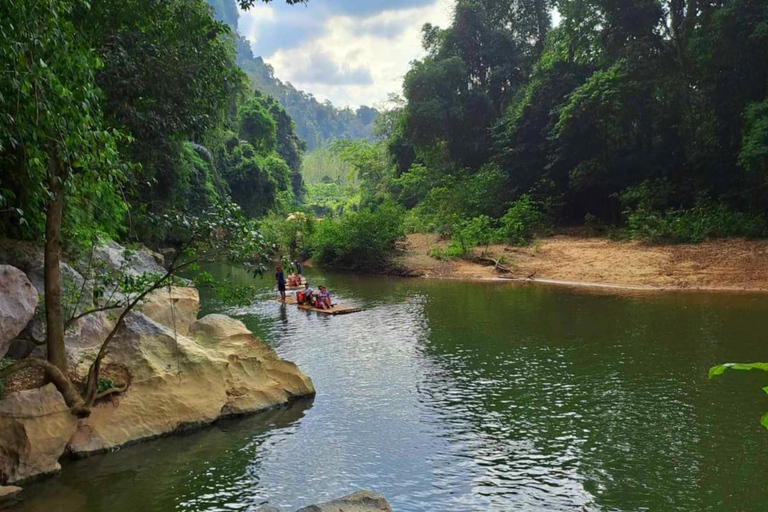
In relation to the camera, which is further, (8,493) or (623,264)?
(623,264)

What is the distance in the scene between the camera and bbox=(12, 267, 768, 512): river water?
24.2 feet

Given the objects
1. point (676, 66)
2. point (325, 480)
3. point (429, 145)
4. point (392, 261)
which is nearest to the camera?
point (325, 480)

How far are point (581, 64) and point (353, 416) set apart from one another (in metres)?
27.6

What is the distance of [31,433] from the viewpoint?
797cm

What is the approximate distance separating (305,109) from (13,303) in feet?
512

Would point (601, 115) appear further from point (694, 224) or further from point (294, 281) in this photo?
point (294, 281)

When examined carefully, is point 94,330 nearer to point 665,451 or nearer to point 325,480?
point 325,480

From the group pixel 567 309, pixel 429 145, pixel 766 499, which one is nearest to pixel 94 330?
pixel 766 499

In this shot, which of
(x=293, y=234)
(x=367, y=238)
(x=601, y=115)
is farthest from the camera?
(x=293, y=234)

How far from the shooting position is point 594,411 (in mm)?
9883

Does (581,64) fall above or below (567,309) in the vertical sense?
above

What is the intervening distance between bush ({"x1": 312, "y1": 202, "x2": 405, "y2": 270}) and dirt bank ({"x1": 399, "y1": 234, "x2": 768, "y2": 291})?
1226 mm

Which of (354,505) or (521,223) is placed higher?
(521,223)

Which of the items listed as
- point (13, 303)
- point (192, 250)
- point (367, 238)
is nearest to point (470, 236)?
point (367, 238)
